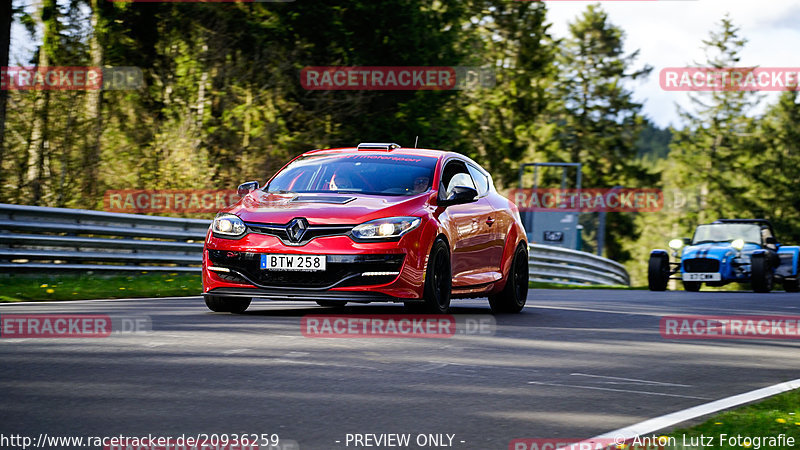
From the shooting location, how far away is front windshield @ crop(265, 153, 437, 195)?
11.7 meters

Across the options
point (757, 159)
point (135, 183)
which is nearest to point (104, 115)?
point (135, 183)

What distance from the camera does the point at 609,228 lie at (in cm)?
8131

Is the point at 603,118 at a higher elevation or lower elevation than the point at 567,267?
higher

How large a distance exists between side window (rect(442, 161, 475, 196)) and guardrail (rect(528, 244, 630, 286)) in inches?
535

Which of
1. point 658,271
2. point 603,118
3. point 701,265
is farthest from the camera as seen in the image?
point 603,118

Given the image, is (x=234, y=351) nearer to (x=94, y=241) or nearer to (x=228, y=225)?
(x=228, y=225)

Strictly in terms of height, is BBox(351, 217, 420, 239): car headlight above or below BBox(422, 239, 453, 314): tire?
above

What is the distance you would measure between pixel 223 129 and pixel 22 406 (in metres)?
23.0

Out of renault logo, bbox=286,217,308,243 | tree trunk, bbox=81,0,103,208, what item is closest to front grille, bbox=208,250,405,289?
renault logo, bbox=286,217,308,243

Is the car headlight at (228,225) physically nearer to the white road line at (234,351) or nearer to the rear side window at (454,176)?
the rear side window at (454,176)

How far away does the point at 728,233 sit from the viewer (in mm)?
27875

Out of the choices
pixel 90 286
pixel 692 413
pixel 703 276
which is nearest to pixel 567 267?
pixel 703 276

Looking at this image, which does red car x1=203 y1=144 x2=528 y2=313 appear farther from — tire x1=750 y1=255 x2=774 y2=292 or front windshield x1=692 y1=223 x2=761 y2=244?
front windshield x1=692 y1=223 x2=761 y2=244

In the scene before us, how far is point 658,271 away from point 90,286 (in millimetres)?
14015
